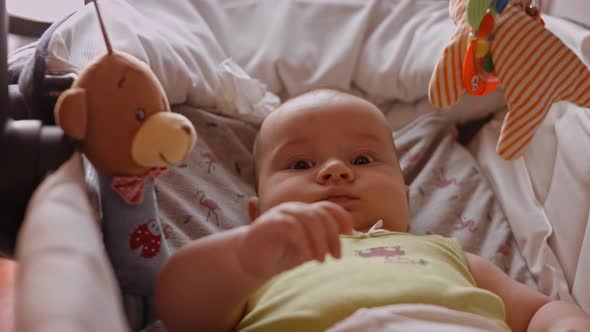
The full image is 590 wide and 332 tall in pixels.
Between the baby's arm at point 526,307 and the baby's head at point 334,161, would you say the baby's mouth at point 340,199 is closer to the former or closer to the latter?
the baby's head at point 334,161

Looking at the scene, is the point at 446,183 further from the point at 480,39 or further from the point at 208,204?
the point at 480,39

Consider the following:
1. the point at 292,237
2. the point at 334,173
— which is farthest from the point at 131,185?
the point at 334,173

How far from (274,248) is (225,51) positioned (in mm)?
927

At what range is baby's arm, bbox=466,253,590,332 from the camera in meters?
0.91

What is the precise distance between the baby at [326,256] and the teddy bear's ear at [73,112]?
185 millimetres

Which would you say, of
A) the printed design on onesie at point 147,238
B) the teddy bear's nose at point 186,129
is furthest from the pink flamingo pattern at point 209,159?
the teddy bear's nose at point 186,129

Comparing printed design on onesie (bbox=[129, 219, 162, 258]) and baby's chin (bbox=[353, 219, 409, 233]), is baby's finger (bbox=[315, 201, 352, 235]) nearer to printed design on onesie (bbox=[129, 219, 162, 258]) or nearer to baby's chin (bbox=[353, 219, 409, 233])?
printed design on onesie (bbox=[129, 219, 162, 258])

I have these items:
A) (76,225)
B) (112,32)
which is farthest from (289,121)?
(76,225)

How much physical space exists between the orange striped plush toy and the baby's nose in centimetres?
28

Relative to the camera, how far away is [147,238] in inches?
29.4

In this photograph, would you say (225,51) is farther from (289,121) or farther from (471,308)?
(471,308)

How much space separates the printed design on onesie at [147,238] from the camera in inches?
28.9

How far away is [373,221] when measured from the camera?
107 centimetres

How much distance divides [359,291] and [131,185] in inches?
12.3
